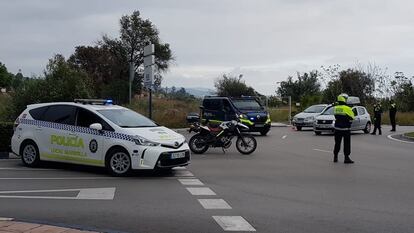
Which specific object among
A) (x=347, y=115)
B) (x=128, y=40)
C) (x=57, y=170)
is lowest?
(x=57, y=170)

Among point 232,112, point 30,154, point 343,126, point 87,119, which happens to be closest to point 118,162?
point 87,119

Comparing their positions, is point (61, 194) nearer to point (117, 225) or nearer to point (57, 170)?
point (117, 225)

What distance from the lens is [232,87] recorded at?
6731cm

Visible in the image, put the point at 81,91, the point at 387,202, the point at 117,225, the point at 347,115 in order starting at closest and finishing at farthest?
the point at 117,225, the point at 387,202, the point at 347,115, the point at 81,91

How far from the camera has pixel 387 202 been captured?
8.96m

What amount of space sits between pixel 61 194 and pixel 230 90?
5757 cm

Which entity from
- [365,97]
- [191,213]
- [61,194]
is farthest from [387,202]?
[365,97]

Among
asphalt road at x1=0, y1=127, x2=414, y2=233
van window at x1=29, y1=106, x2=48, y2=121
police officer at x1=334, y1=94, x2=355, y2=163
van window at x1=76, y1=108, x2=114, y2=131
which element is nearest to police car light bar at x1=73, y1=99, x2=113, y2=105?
van window at x1=76, y1=108, x2=114, y2=131

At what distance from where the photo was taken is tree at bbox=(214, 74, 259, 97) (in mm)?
66250

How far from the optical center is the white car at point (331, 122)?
27375mm

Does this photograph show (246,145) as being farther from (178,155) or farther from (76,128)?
(76,128)

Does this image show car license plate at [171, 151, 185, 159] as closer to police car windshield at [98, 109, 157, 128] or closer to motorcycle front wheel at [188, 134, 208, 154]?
police car windshield at [98, 109, 157, 128]

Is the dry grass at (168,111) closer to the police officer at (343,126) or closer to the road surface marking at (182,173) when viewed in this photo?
the police officer at (343,126)

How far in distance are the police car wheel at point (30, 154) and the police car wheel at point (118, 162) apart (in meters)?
2.34
